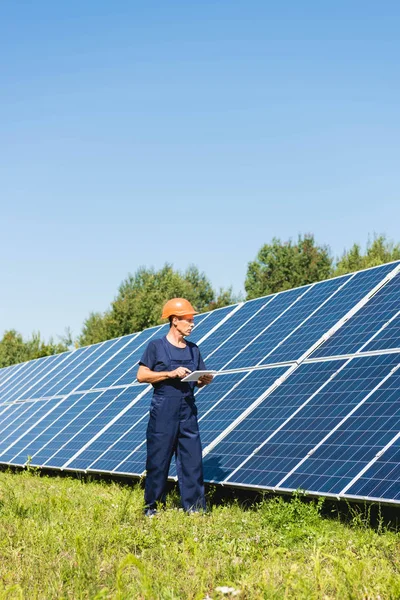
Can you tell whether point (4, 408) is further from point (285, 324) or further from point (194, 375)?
point (194, 375)

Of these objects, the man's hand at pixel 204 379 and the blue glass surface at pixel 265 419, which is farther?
the blue glass surface at pixel 265 419

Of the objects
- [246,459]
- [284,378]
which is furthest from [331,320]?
[246,459]

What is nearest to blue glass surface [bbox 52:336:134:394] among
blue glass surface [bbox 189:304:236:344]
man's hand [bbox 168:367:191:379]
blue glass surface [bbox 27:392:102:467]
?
blue glass surface [bbox 27:392:102:467]

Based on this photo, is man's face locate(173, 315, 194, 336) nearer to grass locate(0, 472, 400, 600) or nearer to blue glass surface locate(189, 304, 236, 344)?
grass locate(0, 472, 400, 600)

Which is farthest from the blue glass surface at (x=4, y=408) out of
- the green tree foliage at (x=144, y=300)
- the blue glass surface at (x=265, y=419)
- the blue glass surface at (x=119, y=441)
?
the green tree foliage at (x=144, y=300)

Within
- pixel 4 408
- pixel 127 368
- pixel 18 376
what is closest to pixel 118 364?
pixel 127 368

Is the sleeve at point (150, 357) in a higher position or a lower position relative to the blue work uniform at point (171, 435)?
higher

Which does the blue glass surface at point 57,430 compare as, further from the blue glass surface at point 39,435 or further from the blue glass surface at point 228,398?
the blue glass surface at point 228,398

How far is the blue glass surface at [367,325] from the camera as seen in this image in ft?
35.4

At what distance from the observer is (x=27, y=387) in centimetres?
Answer: 2306

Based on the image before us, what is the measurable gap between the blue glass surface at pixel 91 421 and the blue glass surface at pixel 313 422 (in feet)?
17.1

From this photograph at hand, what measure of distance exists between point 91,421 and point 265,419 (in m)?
5.52

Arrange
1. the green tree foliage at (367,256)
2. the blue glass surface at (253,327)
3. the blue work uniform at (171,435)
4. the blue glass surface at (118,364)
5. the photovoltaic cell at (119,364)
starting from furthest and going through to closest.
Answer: the green tree foliage at (367,256) → the blue glass surface at (118,364) → the photovoltaic cell at (119,364) → the blue glass surface at (253,327) → the blue work uniform at (171,435)

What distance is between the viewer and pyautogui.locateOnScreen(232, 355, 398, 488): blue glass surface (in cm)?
931
